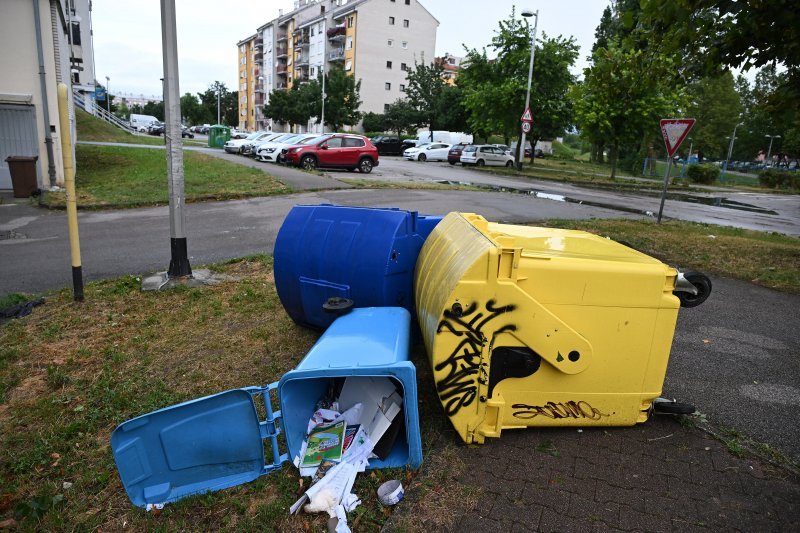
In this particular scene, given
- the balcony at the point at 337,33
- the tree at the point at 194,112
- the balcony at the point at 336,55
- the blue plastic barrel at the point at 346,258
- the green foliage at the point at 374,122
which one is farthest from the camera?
the tree at the point at 194,112

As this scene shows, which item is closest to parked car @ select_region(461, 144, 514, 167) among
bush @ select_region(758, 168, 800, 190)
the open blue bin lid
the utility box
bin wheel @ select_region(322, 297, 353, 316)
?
bush @ select_region(758, 168, 800, 190)

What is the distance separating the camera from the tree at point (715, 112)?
6069 centimetres

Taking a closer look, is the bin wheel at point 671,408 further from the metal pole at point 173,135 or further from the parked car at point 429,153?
the parked car at point 429,153

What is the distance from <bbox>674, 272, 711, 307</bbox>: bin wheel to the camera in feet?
10.7

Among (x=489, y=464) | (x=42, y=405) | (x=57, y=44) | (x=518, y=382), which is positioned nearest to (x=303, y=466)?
(x=489, y=464)

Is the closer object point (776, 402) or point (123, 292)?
point (776, 402)

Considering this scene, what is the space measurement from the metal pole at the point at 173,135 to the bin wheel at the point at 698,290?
5553 millimetres

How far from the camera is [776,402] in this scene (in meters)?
3.84

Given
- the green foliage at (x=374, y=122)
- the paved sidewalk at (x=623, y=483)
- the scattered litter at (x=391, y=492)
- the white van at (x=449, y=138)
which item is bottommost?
the scattered litter at (x=391, y=492)

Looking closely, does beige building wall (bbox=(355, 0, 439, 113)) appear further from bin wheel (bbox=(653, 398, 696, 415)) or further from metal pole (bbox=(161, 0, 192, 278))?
bin wheel (bbox=(653, 398, 696, 415))

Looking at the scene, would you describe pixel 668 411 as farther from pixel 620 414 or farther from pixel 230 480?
pixel 230 480

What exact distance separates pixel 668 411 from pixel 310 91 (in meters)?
55.6

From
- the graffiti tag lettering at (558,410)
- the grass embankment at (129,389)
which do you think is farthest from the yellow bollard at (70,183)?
the graffiti tag lettering at (558,410)

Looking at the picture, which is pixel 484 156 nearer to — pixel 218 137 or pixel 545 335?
pixel 218 137
